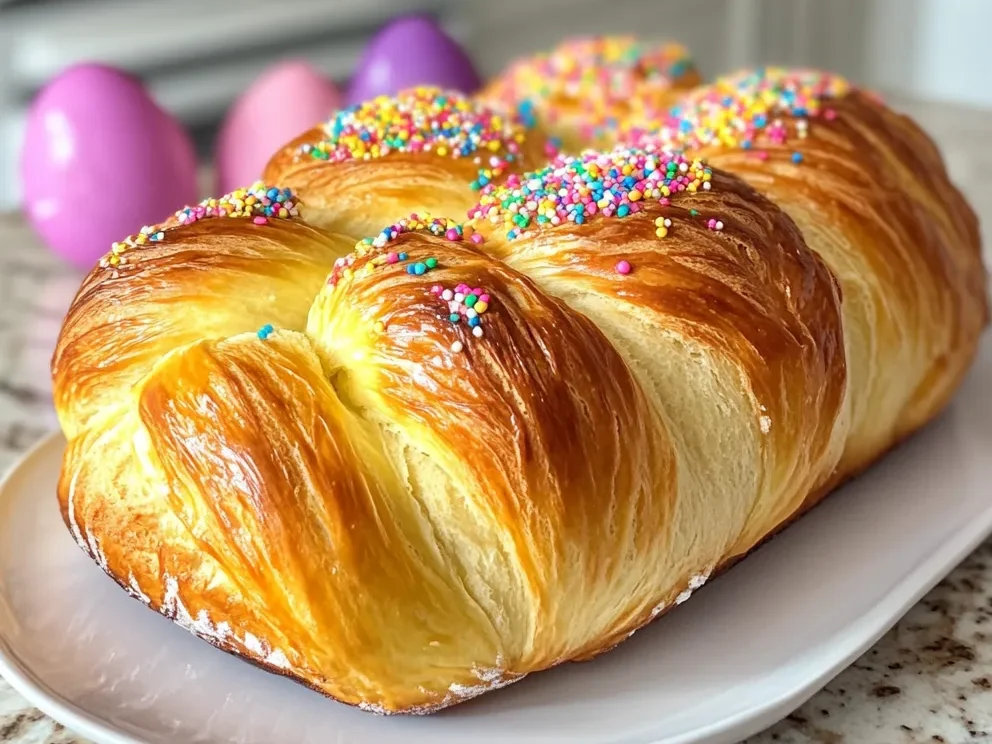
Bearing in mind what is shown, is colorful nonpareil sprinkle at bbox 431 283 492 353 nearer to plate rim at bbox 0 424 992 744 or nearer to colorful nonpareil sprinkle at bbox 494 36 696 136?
plate rim at bbox 0 424 992 744

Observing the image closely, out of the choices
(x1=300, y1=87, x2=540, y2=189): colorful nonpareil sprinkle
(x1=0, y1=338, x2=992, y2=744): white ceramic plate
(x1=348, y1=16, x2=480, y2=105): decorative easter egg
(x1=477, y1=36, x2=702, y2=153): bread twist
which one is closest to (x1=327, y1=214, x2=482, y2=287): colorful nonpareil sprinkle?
(x1=300, y1=87, x2=540, y2=189): colorful nonpareil sprinkle

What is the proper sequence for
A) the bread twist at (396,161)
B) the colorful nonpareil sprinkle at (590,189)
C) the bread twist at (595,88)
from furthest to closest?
1. the bread twist at (595,88)
2. the bread twist at (396,161)
3. the colorful nonpareil sprinkle at (590,189)

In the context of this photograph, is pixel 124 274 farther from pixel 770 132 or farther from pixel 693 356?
pixel 770 132

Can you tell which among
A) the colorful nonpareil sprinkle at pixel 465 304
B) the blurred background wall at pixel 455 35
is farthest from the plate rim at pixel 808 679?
the blurred background wall at pixel 455 35

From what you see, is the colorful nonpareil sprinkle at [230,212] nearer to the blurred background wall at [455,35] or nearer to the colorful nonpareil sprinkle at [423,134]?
the colorful nonpareil sprinkle at [423,134]

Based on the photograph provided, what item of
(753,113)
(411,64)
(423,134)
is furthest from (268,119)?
(753,113)

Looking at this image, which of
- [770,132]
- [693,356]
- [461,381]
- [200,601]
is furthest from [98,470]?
[770,132]

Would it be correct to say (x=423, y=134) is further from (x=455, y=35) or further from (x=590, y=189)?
(x=455, y=35)
